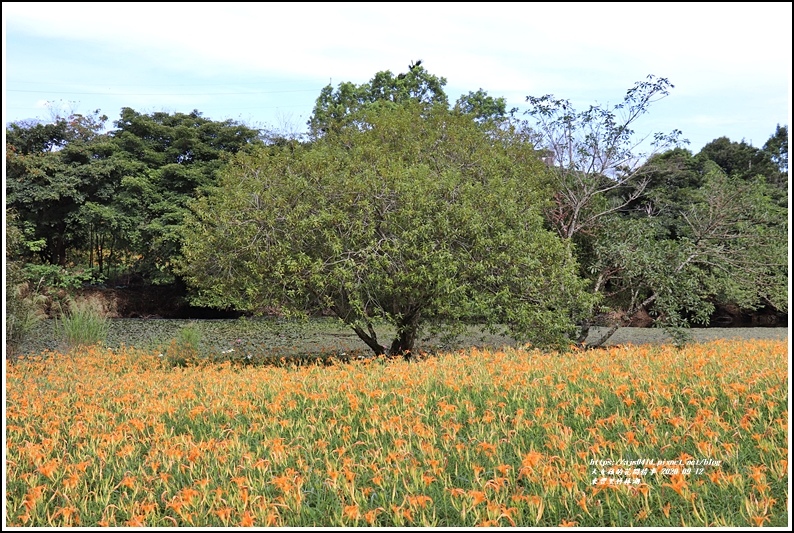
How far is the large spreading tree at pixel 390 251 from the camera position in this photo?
8219mm

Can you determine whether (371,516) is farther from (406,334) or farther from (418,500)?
(406,334)

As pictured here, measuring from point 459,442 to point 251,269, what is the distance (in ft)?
19.4

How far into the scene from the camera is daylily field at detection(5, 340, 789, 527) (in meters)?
2.54

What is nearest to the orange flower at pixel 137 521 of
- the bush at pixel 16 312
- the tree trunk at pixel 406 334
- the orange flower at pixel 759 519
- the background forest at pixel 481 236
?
the orange flower at pixel 759 519

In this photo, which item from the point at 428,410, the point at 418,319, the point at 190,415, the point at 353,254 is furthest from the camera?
the point at 418,319

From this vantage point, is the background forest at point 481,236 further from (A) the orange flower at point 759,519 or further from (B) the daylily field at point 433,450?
(A) the orange flower at point 759,519

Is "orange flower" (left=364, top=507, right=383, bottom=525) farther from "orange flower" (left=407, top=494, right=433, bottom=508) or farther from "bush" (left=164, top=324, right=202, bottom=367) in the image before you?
"bush" (left=164, top=324, right=202, bottom=367)

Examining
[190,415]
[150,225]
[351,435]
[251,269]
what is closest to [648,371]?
[351,435]

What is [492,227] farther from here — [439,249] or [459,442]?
[459,442]

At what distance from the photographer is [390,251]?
827 cm

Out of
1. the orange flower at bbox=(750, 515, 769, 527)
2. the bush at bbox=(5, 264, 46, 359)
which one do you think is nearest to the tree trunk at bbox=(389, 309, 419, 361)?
the bush at bbox=(5, 264, 46, 359)

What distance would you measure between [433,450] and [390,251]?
5.28 m

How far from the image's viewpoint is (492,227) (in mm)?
8766

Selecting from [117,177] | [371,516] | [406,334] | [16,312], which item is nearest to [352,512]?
[371,516]
